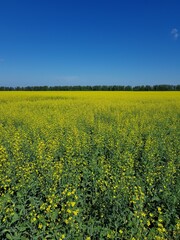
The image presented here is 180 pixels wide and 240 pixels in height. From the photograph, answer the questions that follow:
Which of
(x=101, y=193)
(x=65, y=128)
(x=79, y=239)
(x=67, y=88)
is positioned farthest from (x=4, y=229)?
(x=67, y=88)

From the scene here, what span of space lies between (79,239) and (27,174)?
2196 millimetres

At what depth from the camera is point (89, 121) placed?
1152 centimetres

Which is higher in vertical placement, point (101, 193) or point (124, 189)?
point (124, 189)

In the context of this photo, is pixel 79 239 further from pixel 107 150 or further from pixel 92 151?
pixel 107 150

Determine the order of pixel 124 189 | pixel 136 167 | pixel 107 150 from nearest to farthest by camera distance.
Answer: pixel 124 189 → pixel 136 167 → pixel 107 150

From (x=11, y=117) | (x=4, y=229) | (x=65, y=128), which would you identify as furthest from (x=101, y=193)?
(x=11, y=117)

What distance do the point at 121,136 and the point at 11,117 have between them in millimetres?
7590

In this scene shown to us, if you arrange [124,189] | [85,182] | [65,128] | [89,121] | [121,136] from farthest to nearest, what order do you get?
1. [89,121]
2. [65,128]
3. [121,136]
4. [85,182]
5. [124,189]

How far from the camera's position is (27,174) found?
15.7 ft

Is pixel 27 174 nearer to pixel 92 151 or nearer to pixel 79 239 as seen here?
pixel 79 239

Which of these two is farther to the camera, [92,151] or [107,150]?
[107,150]

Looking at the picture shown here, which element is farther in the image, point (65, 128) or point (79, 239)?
point (65, 128)

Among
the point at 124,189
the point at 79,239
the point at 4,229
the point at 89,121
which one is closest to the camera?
the point at 79,239

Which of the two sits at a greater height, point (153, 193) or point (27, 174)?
point (27, 174)
